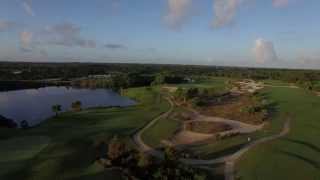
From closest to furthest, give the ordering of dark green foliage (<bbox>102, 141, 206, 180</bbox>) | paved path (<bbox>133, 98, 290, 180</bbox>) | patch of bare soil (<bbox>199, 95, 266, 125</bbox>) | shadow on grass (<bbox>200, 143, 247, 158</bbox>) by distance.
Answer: dark green foliage (<bbox>102, 141, 206, 180</bbox>) < paved path (<bbox>133, 98, 290, 180</bbox>) < shadow on grass (<bbox>200, 143, 247, 158</bbox>) < patch of bare soil (<bbox>199, 95, 266, 125</bbox>)

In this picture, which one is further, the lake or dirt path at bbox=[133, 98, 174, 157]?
the lake

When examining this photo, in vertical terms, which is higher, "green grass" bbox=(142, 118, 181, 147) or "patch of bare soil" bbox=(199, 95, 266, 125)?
"patch of bare soil" bbox=(199, 95, 266, 125)

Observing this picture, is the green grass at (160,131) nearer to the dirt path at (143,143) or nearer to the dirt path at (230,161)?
the dirt path at (143,143)

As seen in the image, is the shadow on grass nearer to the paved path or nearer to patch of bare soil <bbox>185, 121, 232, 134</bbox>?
the paved path

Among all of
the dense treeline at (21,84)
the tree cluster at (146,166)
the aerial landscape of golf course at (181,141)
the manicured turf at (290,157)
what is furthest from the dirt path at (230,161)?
the dense treeline at (21,84)

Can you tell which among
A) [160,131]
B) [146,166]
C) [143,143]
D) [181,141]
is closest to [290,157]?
[181,141]

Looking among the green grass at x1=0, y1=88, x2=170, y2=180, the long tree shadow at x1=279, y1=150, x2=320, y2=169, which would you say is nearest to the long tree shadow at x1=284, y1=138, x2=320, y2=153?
the long tree shadow at x1=279, y1=150, x2=320, y2=169

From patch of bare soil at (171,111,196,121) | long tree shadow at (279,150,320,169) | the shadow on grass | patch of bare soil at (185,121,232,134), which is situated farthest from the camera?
patch of bare soil at (171,111,196,121)
